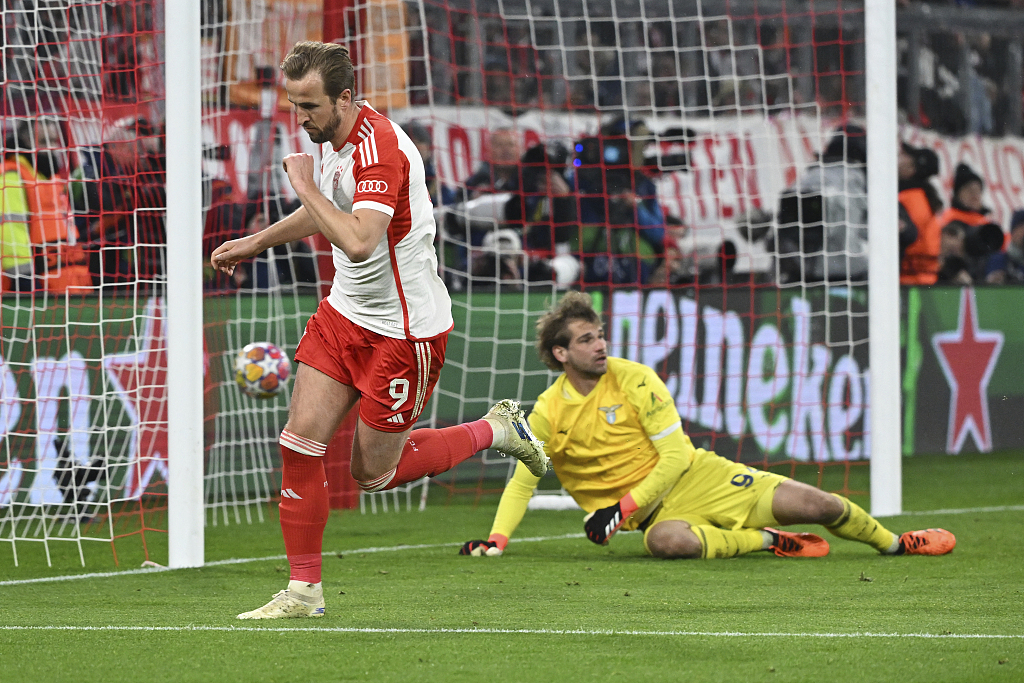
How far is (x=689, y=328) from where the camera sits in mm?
9867

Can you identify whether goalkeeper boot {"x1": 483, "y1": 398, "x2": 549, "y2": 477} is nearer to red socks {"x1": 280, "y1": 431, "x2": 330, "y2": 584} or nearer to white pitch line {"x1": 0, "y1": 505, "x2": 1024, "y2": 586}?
red socks {"x1": 280, "y1": 431, "x2": 330, "y2": 584}

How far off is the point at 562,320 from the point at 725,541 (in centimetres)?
118

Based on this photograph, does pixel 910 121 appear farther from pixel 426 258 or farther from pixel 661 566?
pixel 426 258

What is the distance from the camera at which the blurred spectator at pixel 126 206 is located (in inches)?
251

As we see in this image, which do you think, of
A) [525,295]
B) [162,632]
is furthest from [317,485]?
[525,295]

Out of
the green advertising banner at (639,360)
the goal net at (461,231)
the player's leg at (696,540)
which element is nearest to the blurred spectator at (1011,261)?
the green advertising banner at (639,360)

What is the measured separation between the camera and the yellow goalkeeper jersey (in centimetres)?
607

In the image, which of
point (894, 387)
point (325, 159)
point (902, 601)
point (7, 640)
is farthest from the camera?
point (894, 387)

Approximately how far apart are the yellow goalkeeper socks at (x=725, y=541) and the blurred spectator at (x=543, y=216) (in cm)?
431

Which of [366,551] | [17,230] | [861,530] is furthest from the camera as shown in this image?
[17,230]

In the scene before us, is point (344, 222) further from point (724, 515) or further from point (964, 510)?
point (964, 510)

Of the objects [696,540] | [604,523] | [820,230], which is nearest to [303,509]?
[604,523]

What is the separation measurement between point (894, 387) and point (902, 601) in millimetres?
3064

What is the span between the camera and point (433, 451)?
15.7ft
